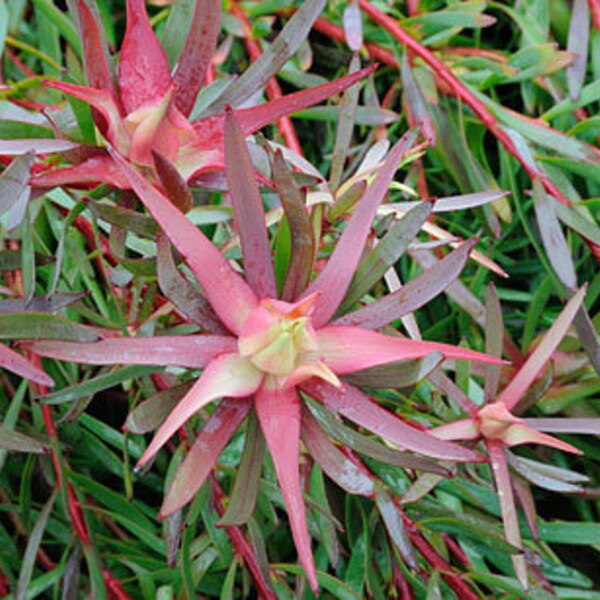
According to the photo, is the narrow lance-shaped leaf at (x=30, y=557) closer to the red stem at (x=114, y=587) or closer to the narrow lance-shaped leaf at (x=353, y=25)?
the red stem at (x=114, y=587)

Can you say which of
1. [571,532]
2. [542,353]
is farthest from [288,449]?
[571,532]

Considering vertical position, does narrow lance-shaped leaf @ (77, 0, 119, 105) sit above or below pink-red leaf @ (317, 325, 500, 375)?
above

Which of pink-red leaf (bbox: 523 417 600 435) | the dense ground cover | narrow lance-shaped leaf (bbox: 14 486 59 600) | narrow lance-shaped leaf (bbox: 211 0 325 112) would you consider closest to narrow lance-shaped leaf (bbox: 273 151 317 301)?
the dense ground cover

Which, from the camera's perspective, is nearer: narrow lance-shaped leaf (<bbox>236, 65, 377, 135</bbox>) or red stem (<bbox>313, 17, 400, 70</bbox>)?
narrow lance-shaped leaf (<bbox>236, 65, 377, 135</bbox>)

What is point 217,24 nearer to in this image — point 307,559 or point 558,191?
point 307,559

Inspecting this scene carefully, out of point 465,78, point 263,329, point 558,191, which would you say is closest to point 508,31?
point 465,78

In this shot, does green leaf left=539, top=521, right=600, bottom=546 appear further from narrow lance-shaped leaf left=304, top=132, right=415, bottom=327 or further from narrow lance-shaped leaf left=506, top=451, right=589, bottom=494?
narrow lance-shaped leaf left=304, top=132, right=415, bottom=327
